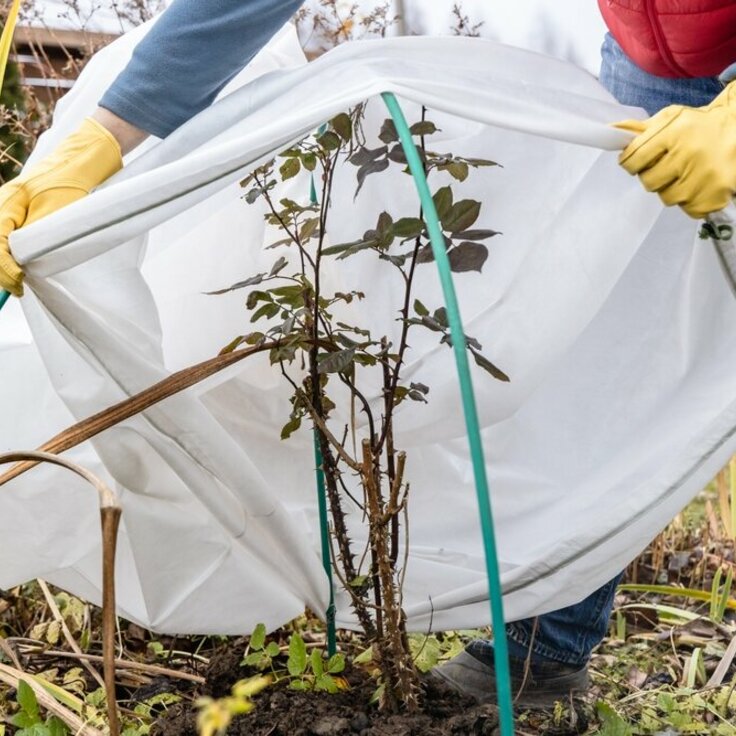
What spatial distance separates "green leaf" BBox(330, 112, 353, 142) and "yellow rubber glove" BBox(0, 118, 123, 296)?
0.30 m

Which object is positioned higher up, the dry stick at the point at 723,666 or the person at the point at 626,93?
the person at the point at 626,93

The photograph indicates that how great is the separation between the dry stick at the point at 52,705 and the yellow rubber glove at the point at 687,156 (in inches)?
38.6

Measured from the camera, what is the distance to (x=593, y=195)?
1.31 metres

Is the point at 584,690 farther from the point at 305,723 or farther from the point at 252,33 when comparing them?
the point at 252,33

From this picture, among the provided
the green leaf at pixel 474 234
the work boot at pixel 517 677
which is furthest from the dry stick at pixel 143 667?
the green leaf at pixel 474 234

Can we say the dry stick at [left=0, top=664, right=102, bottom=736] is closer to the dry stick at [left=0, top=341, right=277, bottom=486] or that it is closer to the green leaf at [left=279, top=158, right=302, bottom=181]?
the dry stick at [left=0, top=341, right=277, bottom=486]

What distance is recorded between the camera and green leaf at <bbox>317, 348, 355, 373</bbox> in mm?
1173

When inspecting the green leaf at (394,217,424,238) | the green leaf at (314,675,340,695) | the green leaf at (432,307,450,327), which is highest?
the green leaf at (394,217,424,238)

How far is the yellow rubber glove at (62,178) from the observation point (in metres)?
1.20

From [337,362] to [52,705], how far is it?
65 cm

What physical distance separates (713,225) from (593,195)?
22cm

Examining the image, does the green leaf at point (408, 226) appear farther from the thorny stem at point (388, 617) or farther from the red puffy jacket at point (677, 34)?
the red puffy jacket at point (677, 34)

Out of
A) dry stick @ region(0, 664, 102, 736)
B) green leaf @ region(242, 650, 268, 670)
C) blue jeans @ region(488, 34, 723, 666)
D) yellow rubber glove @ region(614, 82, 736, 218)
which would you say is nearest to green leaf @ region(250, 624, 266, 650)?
green leaf @ region(242, 650, 268, 670)

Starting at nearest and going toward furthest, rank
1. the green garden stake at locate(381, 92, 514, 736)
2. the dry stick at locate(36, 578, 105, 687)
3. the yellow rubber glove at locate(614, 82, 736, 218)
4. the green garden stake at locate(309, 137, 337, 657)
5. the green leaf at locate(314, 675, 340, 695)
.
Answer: the green garden stake at locate(381, 92, 514, 736), the yellow rubber glove at locate(614, 82, 736, 218), the green leaf at locate(314, 675, 340, 695), the green garden stake at locate(309, 137, 337, 657), the dry stick at locate(36, 578, 105, 687)
